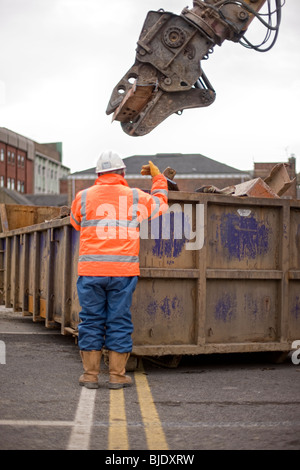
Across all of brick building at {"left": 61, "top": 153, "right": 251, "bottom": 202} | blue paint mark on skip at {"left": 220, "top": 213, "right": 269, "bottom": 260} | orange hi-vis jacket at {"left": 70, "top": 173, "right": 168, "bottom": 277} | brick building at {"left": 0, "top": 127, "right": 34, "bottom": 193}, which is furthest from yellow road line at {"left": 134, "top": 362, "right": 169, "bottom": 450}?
brick building at {"left": 0, "top": 127, "right": 34, "bottom": 193}

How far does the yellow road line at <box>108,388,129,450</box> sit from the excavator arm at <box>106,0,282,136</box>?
3.22 meters

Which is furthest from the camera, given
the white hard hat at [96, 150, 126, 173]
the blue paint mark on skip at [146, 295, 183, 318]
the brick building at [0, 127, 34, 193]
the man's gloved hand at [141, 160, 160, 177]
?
the brick building at [0, 127, 34, 193]

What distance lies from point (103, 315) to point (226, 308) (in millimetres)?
1464

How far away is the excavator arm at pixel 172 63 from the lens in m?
7.12

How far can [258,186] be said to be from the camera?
6.94 m

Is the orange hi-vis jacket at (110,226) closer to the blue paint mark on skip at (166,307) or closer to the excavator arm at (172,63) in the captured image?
the blue paint mark on skip at (166,307)

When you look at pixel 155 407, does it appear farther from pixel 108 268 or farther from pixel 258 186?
pixel 258 186

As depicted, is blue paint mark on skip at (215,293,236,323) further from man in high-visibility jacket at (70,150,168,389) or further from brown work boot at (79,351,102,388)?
brown work boot at (79,351,102,388)

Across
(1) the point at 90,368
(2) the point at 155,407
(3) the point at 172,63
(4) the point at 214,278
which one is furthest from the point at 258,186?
(2) the point at 155,407

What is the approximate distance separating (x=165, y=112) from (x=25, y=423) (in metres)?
4.01

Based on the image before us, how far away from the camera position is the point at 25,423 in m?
4.28

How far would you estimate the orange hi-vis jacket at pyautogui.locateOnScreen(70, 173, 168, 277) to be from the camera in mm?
5555

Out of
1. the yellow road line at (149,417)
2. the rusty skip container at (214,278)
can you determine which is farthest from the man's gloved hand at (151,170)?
the yellow road line at (149,417)

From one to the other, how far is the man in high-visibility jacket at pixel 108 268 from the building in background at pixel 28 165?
61.2 m
